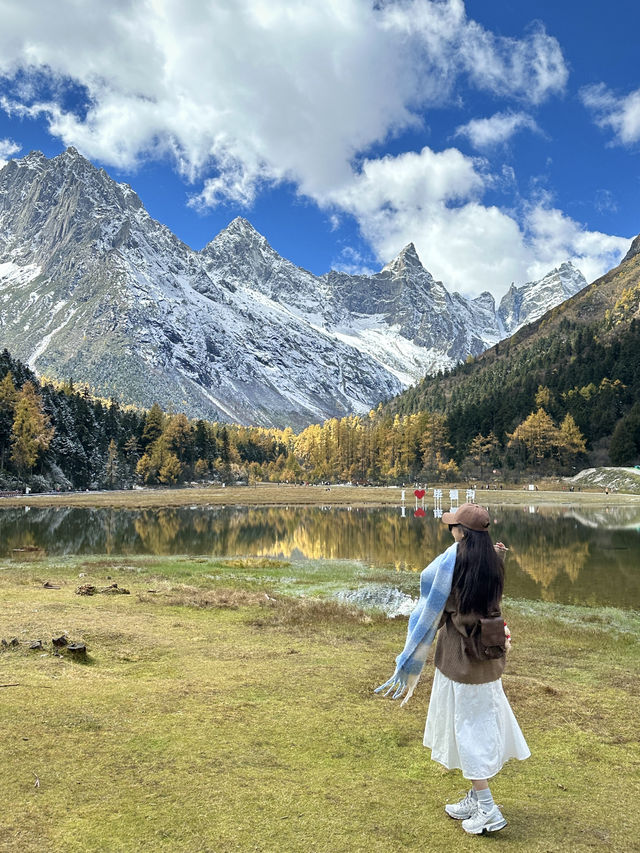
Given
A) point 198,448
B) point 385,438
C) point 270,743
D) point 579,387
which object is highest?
point 579,387

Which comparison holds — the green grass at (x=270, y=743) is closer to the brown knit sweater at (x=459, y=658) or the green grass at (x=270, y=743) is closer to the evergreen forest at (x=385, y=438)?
the brown knit sweater at (x=459, y=658)

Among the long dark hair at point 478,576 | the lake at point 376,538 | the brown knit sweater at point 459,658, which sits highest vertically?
the long dark hair at point 478,576

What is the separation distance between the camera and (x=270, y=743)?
749 centimetres

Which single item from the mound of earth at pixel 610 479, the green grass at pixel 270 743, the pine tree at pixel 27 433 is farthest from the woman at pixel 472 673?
the mound of earth at pixel 610 479

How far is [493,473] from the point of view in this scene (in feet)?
406

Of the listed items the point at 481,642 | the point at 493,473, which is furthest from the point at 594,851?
the point at 493,473

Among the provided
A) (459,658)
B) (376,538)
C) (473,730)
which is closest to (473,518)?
(459,658)

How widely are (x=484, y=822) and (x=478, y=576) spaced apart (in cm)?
233

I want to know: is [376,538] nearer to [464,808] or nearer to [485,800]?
[464,808]

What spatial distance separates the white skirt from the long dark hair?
2.61 feet

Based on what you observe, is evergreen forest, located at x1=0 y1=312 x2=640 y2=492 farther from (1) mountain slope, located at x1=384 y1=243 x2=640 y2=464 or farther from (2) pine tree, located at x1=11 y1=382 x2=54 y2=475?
(1) mountain slope, located at x1=384 y1=243 x2=640 y2=464

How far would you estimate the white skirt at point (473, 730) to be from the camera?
5.61 metres

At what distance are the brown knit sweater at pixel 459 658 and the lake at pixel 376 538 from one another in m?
17.4

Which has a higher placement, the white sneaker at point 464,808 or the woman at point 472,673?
the woman at point 472,673
